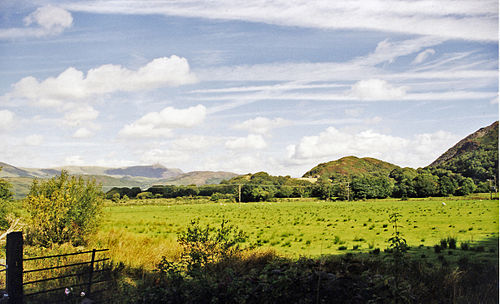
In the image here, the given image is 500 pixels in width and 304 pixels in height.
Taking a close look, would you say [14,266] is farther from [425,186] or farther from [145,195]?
[425,186]

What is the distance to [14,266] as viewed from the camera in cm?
673

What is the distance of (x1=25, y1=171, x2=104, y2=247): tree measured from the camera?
15.2 metres

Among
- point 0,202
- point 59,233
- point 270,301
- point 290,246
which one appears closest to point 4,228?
point 0,202

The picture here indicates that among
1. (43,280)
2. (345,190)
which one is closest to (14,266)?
(43,280)

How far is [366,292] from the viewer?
22.0 ft

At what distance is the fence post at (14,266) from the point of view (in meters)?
6.70

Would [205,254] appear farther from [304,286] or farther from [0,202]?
[0,202]

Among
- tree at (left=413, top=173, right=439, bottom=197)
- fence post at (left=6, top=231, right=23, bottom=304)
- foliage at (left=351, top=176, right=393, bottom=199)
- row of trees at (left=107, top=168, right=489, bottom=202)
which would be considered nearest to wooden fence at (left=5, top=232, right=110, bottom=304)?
fence post at (left=6, top=231, right=23, bottom=304)

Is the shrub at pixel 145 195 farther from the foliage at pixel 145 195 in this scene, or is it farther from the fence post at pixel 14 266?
the fence post at pixel 14 266

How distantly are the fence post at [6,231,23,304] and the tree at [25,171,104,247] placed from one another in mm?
8459

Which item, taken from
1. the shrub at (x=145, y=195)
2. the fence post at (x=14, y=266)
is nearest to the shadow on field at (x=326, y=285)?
the fence post at (x=14, y=266)

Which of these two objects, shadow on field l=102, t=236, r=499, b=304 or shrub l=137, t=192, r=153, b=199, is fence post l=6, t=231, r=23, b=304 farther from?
shrub l=137, t=192, r=153, b=199

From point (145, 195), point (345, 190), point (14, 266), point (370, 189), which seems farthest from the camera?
point (345, 190)

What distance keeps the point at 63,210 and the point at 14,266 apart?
377 inches
